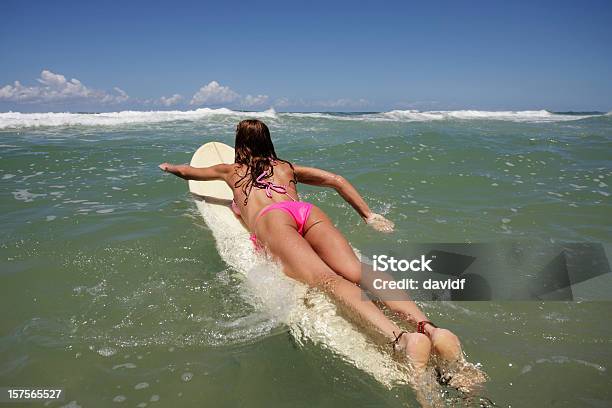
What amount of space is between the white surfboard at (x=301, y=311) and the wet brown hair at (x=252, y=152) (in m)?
0.63

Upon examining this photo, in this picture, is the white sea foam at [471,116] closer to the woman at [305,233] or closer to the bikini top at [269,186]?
the woman at [305,233]

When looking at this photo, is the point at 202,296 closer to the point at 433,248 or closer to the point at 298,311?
the point at 298,311

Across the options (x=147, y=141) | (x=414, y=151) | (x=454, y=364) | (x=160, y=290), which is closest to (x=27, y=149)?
(x=147, y=141)

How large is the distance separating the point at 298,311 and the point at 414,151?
26.4 ft

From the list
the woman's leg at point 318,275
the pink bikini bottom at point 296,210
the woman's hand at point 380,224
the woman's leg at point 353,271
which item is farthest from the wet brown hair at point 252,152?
the woman's hand at point 380,224

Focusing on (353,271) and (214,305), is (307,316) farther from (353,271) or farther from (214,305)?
(214,305)

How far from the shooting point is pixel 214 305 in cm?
324

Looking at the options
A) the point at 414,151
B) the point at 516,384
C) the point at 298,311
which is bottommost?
the point at 516,384

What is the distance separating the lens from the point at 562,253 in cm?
435

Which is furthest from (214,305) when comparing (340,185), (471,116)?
(471,116)

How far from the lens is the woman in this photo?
7.27 ft

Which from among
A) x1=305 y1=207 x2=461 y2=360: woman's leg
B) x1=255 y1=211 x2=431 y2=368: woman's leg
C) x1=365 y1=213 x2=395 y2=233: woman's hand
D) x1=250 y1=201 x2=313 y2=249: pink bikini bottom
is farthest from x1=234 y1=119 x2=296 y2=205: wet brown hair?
x1=365 y1=213 x2=395 y2=233: woman's hand

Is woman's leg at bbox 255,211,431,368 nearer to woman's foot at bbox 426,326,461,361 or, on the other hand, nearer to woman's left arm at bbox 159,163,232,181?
woman's foot at bbox 426,326,461,361

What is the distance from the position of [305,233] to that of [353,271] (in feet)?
1.78
